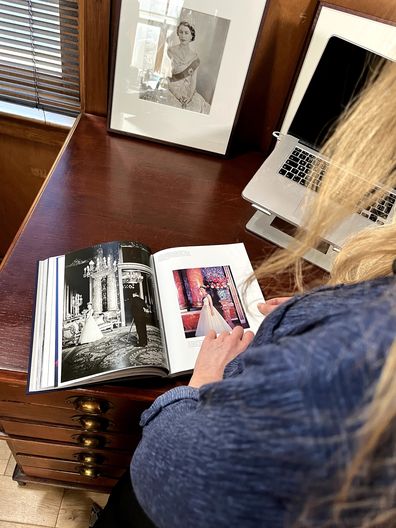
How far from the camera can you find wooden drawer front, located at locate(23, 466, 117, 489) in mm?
1089

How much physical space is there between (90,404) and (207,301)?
259 mm

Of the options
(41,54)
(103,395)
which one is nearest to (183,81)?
(41,54)

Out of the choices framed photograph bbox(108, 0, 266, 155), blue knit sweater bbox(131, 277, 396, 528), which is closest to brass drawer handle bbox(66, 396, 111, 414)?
blue knit sweater bbox(131, 277, 396, 528)

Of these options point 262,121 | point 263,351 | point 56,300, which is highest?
point 263,351

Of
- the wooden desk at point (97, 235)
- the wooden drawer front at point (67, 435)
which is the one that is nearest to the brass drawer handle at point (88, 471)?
the wooden desk at point (97, 235)

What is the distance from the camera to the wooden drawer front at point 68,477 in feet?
3.57

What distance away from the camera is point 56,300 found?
74 centimetres

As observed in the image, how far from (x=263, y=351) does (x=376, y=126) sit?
1.13 feet

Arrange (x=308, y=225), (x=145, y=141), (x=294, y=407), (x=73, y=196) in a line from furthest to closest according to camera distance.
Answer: (x=145, y=141), (x=73, y=196), (x=308, y=225), (x=294, y=407)

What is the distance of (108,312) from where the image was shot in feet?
2.37

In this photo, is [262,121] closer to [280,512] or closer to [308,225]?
[308,225]

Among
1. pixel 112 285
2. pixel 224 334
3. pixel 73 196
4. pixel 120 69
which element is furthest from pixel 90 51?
pixel 224 334

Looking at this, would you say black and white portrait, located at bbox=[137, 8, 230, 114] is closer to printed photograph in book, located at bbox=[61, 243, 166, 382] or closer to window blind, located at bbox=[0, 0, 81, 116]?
window blind, located at bbox=[0, 0, 81, 116]

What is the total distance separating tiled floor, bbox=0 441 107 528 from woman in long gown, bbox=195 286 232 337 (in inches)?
29.9
